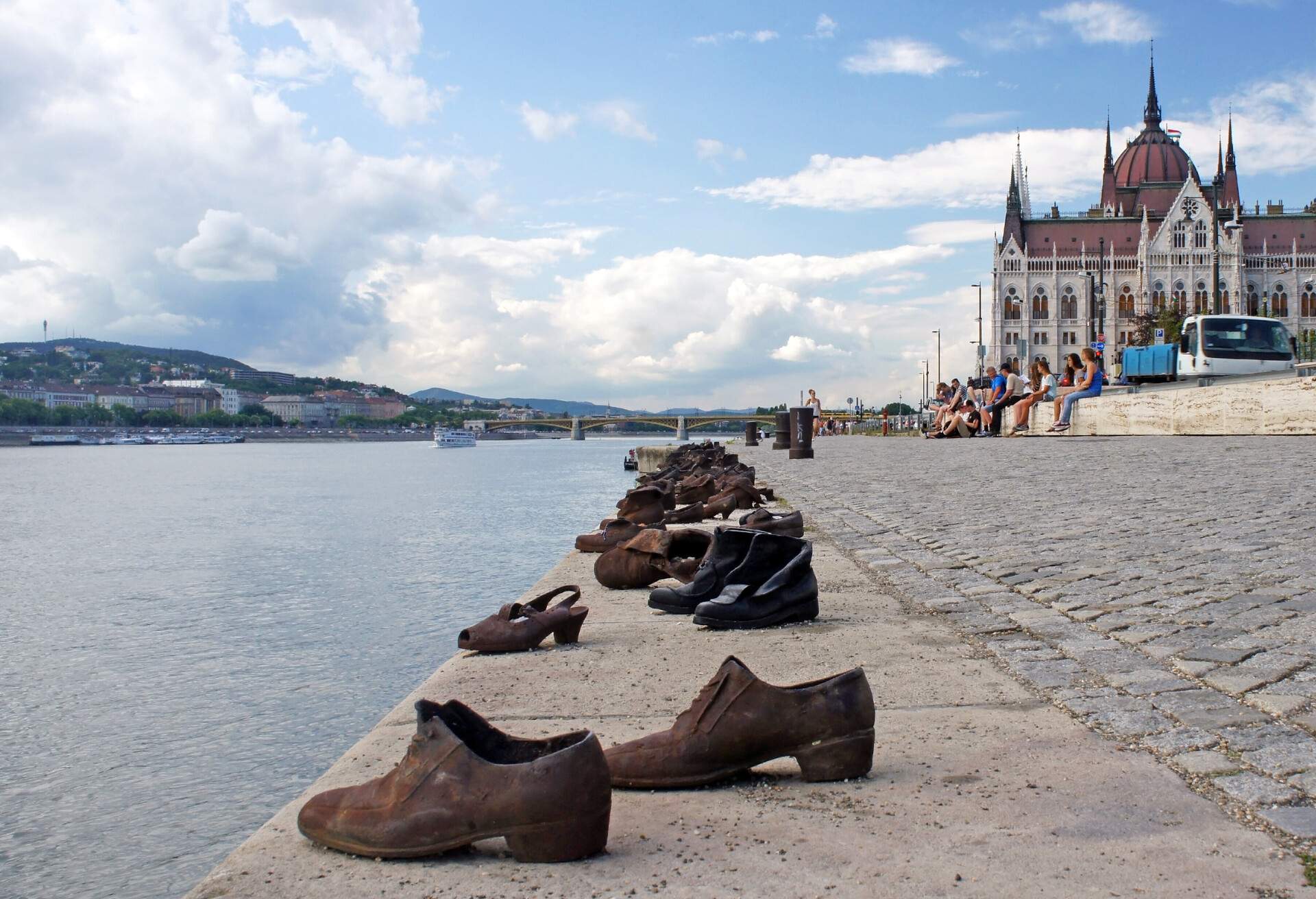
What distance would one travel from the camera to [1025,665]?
393 cm

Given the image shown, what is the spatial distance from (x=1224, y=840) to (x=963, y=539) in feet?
17.6

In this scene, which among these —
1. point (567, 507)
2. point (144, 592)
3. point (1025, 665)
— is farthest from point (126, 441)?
point (1025, 665)

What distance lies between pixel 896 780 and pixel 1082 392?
2353 cm

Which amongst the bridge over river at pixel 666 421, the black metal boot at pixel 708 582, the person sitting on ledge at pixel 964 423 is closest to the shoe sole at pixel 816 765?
the black metal boot at pixel 708 582

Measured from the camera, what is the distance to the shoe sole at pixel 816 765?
2695 mm

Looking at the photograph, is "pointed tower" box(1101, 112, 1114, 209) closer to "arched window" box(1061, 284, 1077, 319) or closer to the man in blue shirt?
"arched window" box(1061, 284, 1077, 319)

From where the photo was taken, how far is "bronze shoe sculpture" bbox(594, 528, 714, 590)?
20.1 feet

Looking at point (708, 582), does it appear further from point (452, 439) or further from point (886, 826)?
point (452, 439)

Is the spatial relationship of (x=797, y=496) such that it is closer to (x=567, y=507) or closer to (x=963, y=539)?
(x=963, y=539)

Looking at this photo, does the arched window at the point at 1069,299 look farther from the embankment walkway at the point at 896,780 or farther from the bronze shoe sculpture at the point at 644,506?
the embankment walkway at the point at 896,780

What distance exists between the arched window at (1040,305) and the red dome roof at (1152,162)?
2058 cm

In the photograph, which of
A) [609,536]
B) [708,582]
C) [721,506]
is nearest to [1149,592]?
[708,582]

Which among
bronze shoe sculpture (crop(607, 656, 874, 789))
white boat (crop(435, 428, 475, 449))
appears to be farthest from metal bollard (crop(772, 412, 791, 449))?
white boat (crop(435, 428, 475, 449))

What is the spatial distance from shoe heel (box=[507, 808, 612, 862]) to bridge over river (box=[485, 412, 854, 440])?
103 meters
